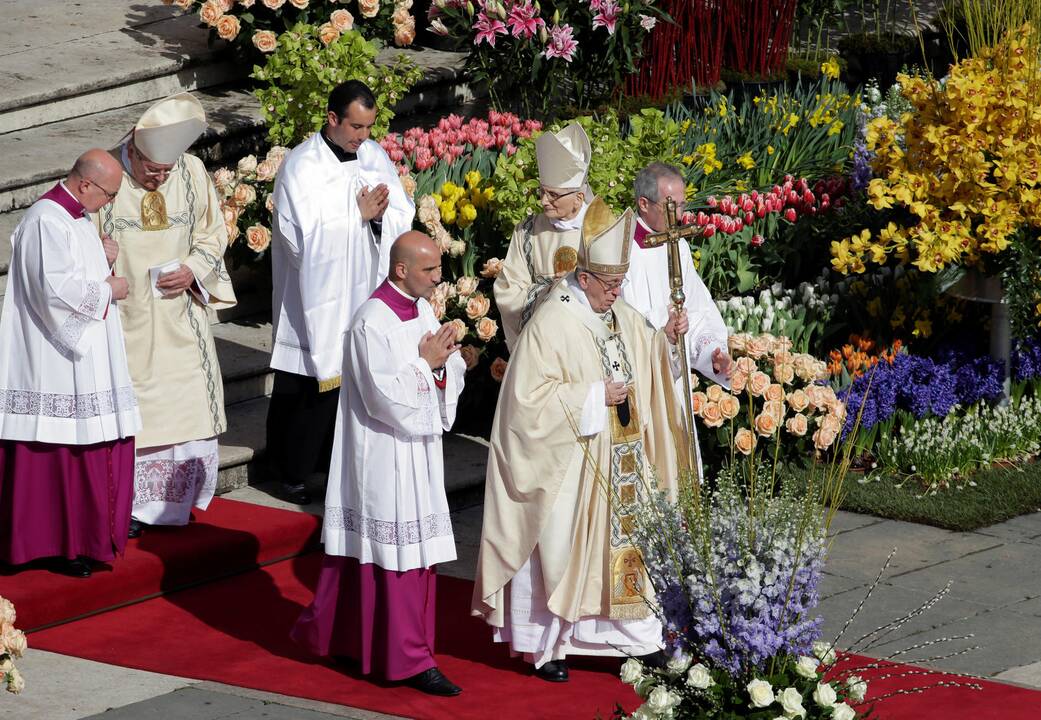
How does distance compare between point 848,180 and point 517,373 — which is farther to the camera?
point 848,180

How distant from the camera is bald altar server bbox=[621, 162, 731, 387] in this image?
7.68 meters

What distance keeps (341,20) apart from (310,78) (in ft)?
1.64

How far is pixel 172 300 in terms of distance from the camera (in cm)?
830

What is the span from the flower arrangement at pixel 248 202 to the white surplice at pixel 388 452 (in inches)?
128

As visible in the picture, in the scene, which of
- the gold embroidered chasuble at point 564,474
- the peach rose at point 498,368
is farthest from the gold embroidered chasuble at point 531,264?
the gold embroidered chasuble at point 564,474

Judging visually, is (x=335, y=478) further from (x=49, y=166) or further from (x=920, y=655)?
(x=49, y=166)

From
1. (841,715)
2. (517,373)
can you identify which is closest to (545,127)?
(517,373)

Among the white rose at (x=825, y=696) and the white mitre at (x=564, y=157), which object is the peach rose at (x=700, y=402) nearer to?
the white mitre at (x=564, y=157)

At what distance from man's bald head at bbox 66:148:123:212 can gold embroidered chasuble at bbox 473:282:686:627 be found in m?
1.81

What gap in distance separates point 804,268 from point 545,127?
5.98ft

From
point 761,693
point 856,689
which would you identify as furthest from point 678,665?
point 856,689

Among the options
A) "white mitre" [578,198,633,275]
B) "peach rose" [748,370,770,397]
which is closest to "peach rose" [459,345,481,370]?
"peach rose" [748,370,770,397]

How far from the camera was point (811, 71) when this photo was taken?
13.9m

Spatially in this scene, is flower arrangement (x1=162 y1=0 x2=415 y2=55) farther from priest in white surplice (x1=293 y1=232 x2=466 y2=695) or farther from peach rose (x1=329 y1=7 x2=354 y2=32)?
priest in white surplice (x1=293 y1=232 x2=466 y2=695)
